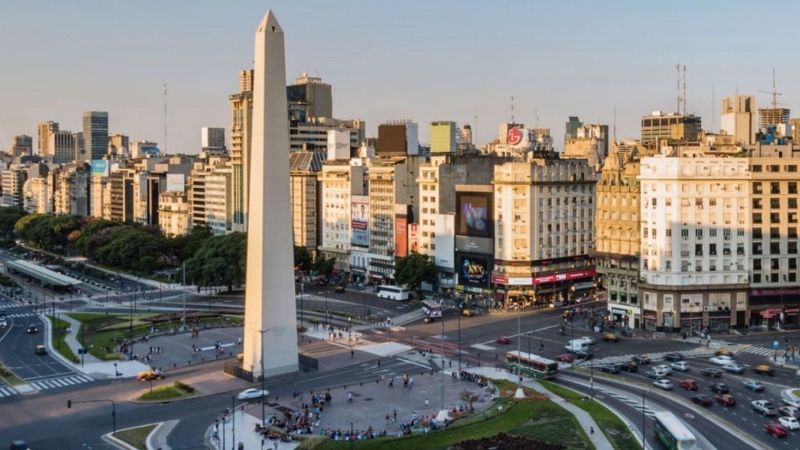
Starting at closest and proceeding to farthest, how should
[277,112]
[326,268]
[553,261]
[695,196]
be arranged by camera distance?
[277,112]
[695,196]
[553,261]
[326,268]

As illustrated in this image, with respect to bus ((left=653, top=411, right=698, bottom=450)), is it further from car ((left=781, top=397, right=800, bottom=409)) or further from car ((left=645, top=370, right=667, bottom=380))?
car ((left=645, top=370, right=667, bottom=380))

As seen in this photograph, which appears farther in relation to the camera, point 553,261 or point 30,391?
point 553,261

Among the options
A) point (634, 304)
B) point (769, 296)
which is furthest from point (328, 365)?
point (769, 296)

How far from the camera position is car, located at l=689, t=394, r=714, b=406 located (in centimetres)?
6869

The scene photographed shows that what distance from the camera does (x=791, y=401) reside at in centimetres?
6906

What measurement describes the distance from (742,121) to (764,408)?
2861 inches

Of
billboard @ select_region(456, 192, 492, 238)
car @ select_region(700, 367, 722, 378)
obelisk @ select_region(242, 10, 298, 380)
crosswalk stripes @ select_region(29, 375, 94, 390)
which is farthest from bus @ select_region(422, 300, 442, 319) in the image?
crosswalk stripes @ select_region(29, 375, 94, 390)

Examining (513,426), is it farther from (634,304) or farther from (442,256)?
(442,256)

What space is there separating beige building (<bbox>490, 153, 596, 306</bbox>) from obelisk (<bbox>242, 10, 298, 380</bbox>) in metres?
50.8

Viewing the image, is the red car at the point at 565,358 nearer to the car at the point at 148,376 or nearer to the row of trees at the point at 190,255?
the car at the point at 148,376

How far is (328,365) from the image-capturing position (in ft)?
274

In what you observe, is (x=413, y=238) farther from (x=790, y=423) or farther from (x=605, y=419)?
(x=790, y=423)

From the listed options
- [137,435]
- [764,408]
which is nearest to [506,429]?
[764,408]

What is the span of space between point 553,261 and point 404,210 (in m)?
25.6
